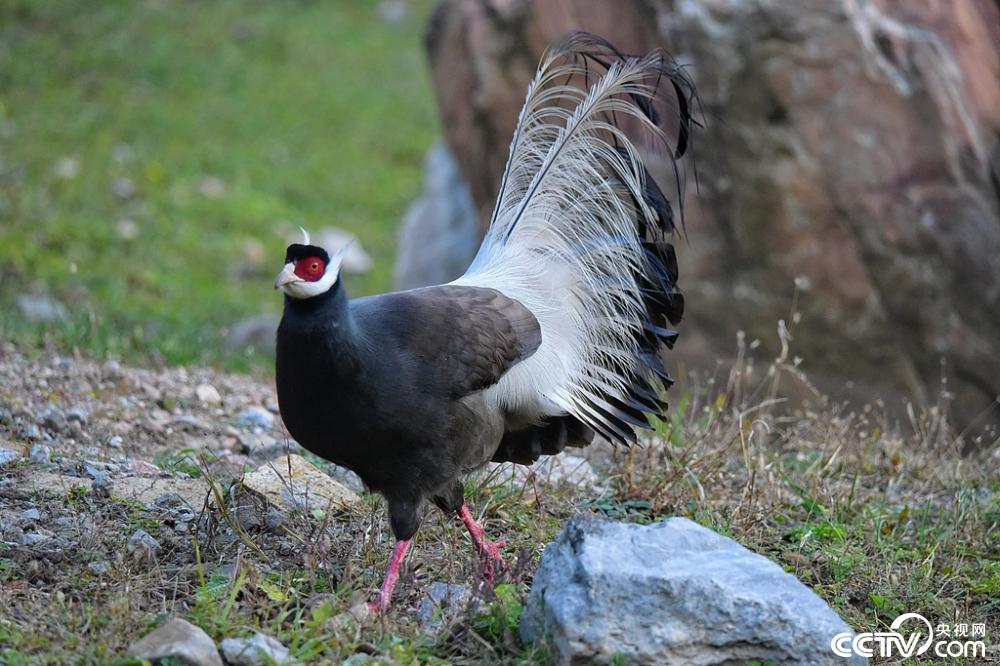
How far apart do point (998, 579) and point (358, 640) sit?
7.59ft

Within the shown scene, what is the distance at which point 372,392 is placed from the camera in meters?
3.48

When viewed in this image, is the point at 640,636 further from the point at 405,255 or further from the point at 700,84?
the point at 405,255

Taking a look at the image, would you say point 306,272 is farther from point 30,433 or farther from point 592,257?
point 30,433

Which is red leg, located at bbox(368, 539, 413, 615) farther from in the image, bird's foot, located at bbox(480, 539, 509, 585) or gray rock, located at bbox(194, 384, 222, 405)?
gray rock, located at bbox(194, 384, 222, 405)

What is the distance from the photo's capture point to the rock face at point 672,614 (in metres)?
3.08

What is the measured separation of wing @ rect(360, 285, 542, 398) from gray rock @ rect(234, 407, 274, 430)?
1612 mm

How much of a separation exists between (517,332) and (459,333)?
281 millimetres

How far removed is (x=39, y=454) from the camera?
4410mm

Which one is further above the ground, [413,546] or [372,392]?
[372,392]

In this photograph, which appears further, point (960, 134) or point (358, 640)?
point (960, 134)

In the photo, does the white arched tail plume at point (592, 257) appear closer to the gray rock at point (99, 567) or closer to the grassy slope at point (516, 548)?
the grassy slope at point (516, 548)

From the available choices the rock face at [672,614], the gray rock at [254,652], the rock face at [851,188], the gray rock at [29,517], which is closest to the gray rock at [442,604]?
the rock face at [672,614]

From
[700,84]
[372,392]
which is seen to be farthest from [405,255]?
[372,392]

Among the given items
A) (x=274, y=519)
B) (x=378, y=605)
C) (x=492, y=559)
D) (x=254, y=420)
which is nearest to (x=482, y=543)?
(x=492, y=559)
